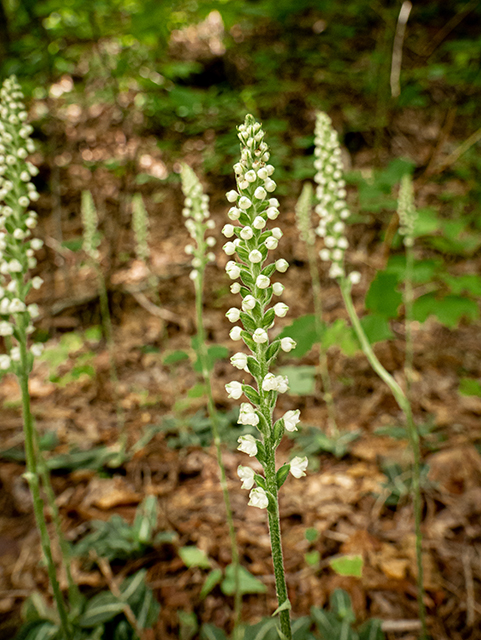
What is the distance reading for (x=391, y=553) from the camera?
2.86m

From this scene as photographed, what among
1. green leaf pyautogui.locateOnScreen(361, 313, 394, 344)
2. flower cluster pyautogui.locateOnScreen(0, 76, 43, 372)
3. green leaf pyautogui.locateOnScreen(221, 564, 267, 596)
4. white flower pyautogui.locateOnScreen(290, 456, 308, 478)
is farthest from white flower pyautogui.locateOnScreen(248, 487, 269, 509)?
green leaf pyautogui.locateOnScreen(361, 313, 394, 344)

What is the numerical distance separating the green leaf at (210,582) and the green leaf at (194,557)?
10cm

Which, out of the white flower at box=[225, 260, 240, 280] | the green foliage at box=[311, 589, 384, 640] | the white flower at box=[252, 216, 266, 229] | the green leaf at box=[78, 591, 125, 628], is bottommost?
the green foliage at box=[311, 589, 384, 640]

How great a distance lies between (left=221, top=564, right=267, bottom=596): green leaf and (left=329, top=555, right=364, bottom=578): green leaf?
52 centimetres

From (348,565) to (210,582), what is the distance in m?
0.96

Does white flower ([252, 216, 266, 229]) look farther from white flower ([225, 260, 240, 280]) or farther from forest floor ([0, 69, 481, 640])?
forest floor ([0, 69, 481, 640])

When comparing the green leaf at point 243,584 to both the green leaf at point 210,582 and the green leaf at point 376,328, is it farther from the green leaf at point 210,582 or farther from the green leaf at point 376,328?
the green leaf at point 376,328

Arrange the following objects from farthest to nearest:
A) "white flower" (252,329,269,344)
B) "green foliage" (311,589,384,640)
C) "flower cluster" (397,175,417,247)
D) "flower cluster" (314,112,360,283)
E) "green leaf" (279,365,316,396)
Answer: "green leaf" (279,365,316,396) < "flower cluster" (397,175,417,247) < "flower cluster" (314,112,360,283) < "green foliage" (311,589,384,640) < "white flower" (252,329,269,344)

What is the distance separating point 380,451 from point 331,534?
1146mm

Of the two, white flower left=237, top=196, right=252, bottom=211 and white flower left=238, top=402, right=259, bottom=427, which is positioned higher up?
white flower left=237, top=196, right=252, bottom=211

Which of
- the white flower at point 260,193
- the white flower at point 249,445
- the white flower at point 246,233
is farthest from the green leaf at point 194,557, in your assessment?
the white flower at point 260,193

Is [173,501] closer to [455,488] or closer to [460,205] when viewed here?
[455,488]

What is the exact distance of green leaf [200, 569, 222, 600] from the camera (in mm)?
2631

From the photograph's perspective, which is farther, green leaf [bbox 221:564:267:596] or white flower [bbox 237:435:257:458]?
green leaf [bbox 221:564:267:596]
